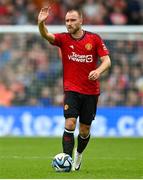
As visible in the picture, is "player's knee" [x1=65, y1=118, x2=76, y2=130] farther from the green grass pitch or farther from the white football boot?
the white football boot

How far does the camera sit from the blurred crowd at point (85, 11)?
25.7m

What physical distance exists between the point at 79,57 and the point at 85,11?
13.4 metres

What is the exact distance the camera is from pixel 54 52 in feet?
77.8

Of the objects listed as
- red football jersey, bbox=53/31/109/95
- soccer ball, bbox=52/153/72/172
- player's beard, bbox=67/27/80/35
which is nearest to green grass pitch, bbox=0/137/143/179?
soccer ball, bbox=52/153/72/172

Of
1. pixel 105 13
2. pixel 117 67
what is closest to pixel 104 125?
pixel 117 67

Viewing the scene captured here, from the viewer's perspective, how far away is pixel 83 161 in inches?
599

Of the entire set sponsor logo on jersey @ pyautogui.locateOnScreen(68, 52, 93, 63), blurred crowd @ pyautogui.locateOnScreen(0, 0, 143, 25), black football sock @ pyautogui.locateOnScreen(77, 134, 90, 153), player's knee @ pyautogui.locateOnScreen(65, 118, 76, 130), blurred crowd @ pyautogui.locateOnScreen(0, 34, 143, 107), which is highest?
sponsor logo on jersey @ pyautogui.locateOnScreen(68, 52, 93, 63)

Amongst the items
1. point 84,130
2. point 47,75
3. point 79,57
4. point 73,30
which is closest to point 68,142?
point 84,130

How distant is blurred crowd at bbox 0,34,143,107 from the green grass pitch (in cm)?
193

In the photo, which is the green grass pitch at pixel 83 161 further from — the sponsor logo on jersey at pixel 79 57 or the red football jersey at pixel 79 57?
the sponsor logo on jersey at pixel 79 57

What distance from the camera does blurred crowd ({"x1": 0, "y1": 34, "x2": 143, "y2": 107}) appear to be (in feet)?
76.0

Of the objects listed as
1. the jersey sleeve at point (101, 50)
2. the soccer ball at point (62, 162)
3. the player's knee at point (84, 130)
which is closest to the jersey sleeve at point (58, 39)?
the jersey sleeve at point (101, 50)

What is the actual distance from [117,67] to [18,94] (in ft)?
9.47

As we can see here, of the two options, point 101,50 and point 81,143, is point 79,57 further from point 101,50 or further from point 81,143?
point 81,143
